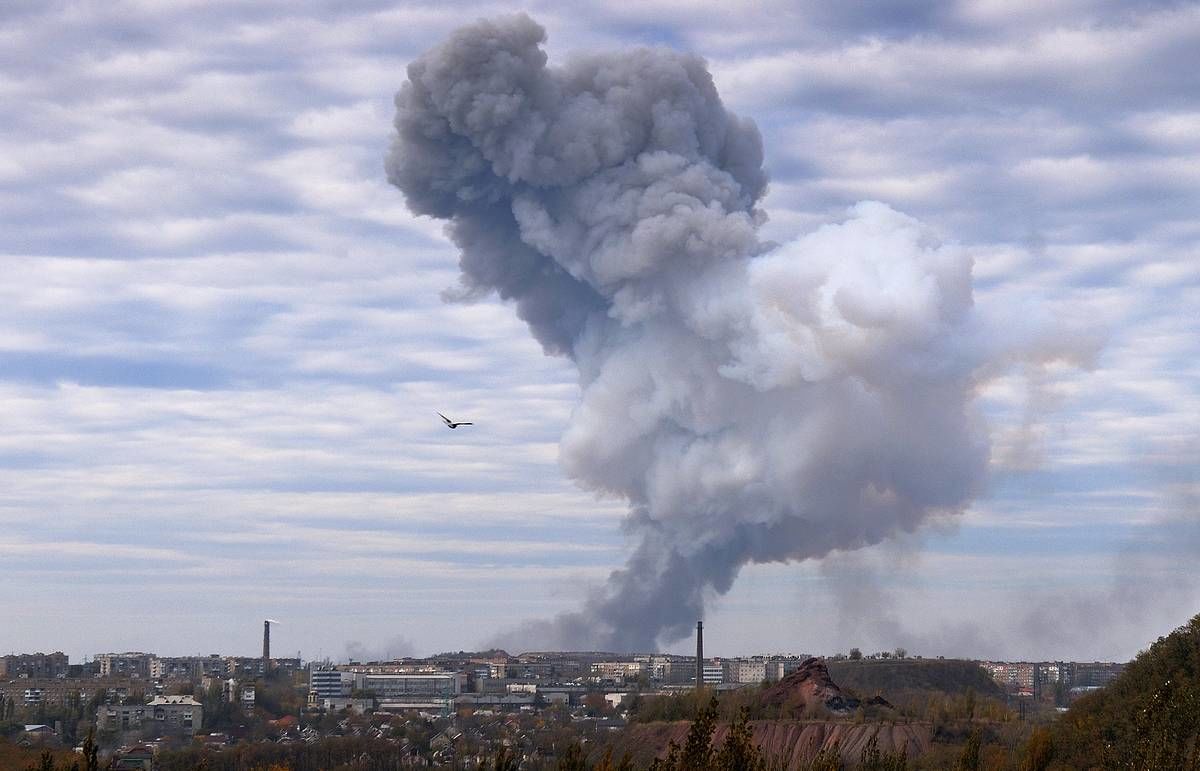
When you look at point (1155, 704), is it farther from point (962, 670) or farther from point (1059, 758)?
point (962, 670)

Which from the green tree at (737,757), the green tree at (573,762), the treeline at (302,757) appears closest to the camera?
the green tree at (573,762)

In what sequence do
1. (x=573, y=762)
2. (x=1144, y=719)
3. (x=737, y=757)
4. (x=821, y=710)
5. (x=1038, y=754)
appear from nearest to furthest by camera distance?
1. (x=573, y=762)
2. (x=737, y=757)
3. (x=1038, y=754)
4. (x=1144, y=719)
5. (x=821, y=710)

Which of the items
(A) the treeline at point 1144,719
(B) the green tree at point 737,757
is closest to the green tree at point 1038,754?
(A) the treeline at point 1144,719

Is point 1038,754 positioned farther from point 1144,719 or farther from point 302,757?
point 302,757

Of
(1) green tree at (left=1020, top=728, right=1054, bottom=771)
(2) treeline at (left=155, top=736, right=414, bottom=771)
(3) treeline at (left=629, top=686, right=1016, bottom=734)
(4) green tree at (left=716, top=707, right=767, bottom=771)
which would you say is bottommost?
(2) treeline at (left=155, top=736, right=414, bottom=771)

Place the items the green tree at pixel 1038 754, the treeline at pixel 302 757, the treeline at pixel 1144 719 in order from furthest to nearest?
1. the treeline at pixel 302 757
2. the green tree at pixel 1038 754
3. the treeline at pixel 1144 719

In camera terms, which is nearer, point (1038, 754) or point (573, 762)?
point (573, 762)

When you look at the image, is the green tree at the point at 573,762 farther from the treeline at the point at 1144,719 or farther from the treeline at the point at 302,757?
the treeline at the point at 302,757

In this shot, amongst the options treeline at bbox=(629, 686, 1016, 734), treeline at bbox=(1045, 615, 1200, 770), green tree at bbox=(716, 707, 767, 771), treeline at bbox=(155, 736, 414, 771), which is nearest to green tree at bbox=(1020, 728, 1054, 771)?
treeline at bbox=(1045, 615, 1200, 770)

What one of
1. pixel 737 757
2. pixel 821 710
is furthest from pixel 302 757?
pixel 737 757

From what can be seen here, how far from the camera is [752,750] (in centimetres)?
3944

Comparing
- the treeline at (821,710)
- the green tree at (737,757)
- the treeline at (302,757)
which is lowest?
the treeline at (302,757)

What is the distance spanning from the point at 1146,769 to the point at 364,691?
155872 mm

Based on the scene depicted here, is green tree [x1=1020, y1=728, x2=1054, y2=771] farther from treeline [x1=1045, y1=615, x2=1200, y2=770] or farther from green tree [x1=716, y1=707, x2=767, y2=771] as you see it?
green tree [x1=716, y1=707, x2=767, y2=771]
